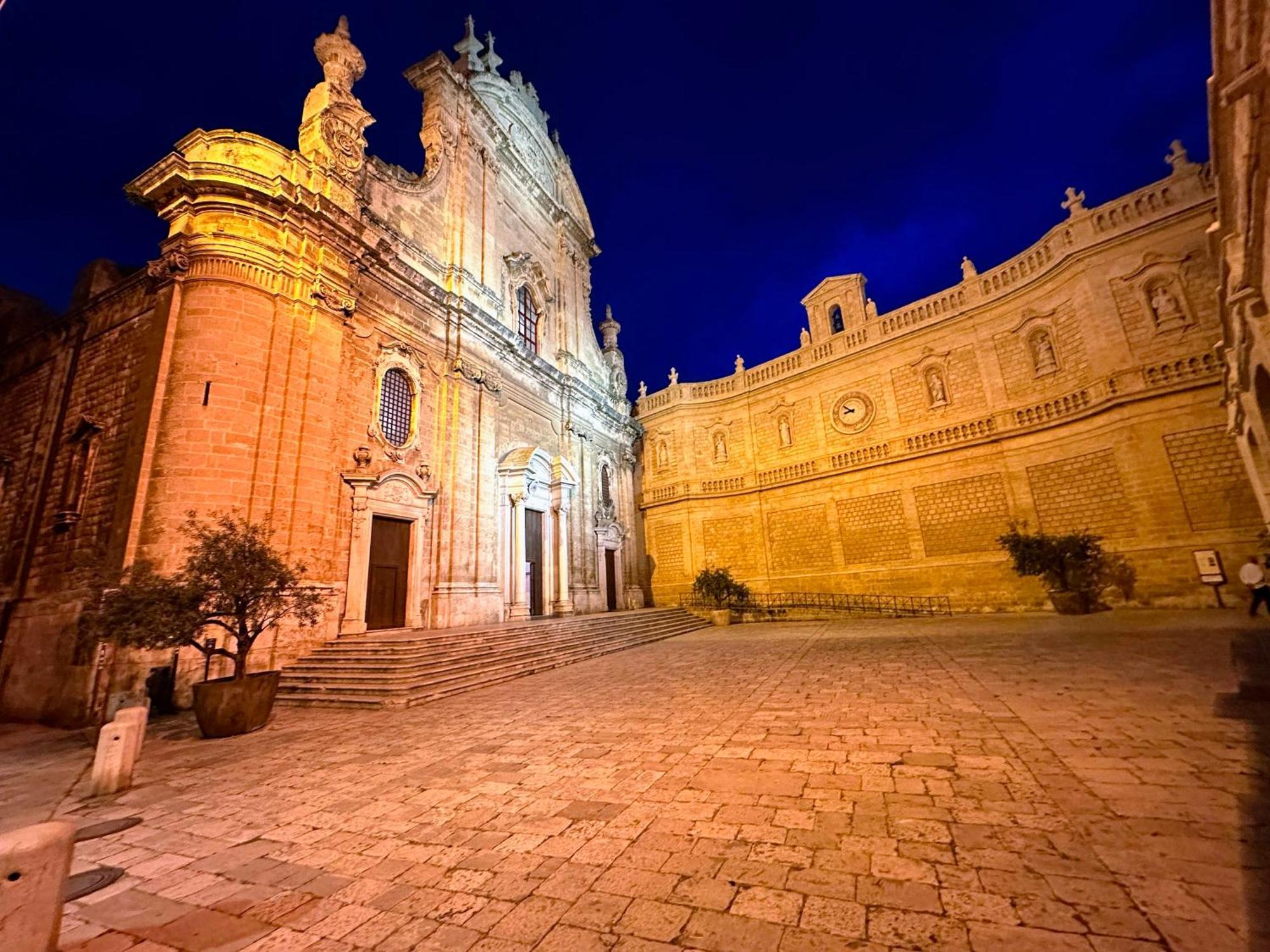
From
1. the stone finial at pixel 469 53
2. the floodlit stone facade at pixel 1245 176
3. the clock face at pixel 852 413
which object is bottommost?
the floodlit stone facade at pixel 1245 176


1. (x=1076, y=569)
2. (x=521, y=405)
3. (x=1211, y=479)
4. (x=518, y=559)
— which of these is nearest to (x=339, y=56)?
(x=521, y=405)

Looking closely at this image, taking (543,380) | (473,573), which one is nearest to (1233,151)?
(473,573)

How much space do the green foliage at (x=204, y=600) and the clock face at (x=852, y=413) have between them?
18.7m

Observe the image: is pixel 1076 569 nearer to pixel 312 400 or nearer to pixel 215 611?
pixel 215 611

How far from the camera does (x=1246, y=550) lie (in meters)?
11.9

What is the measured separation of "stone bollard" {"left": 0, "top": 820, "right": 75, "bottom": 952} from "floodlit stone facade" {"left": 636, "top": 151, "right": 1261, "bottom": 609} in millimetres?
17619

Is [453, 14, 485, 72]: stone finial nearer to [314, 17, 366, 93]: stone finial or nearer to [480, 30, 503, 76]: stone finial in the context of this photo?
[480, 30, 503, 76]: stone finial

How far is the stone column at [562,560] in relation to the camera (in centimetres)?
1688

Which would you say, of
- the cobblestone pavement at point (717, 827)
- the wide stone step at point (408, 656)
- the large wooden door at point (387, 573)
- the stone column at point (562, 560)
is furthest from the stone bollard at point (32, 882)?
the stone column at point (562, 560)

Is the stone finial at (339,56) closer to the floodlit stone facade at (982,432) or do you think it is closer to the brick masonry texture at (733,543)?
the floodlit stone facade at (982,432)

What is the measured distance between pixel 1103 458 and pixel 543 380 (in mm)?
Result: 17726

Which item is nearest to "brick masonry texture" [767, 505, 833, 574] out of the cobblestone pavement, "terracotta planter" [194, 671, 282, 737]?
the cobblestone pavement

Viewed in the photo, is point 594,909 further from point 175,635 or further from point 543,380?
point 543,380

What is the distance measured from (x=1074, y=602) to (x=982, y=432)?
230 inches
